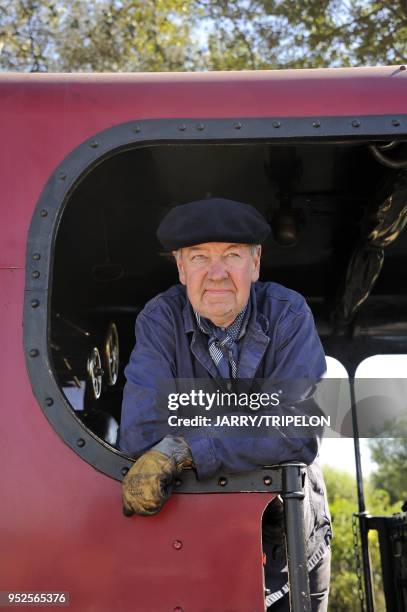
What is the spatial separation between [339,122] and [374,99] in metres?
0.11

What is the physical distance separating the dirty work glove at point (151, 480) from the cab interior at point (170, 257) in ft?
2.58

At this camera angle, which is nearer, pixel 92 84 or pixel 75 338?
pixel 92 84

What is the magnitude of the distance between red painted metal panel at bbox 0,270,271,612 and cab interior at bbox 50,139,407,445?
2.92ft

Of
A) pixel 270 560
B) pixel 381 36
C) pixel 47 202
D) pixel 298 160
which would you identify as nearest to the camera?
pixel 47 202

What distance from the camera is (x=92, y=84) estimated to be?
7.54 ft

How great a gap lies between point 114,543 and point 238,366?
59 cm

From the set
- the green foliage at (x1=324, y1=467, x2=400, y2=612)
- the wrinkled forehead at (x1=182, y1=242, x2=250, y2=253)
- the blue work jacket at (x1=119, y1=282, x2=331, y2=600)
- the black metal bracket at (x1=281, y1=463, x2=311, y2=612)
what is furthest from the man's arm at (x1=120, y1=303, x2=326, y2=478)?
the green foliage at (x1=324, y1=467, x2=400, y2=612)

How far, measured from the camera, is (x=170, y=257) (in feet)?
12.4

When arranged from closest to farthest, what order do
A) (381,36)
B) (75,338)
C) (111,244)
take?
(111,244)
(75,338)
(381,36)

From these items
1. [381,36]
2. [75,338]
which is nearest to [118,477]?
[75,338]

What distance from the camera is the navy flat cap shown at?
232 centimetres

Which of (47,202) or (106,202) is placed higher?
(106,202)

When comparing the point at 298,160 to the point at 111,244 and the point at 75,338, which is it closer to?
the point at 111,244

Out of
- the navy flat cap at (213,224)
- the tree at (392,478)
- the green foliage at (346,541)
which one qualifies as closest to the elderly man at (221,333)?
the navy flat cap at (213,224)
